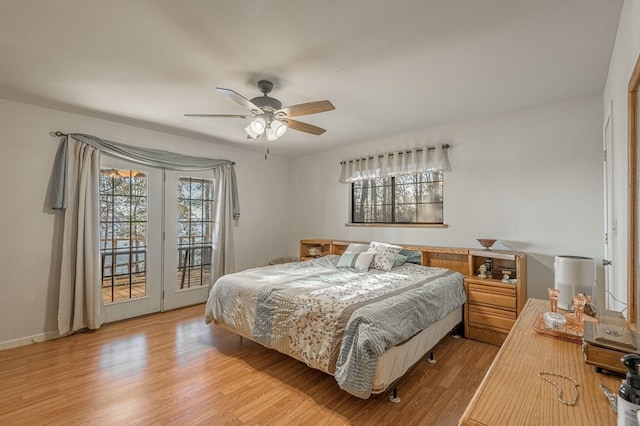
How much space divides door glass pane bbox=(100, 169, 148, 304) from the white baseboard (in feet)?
1.87

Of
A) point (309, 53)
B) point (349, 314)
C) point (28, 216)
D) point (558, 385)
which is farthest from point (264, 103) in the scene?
point (28, 216)

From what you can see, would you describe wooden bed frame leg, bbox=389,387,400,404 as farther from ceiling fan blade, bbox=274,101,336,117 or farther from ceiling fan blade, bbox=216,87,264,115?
ceiling fan blade, bbox=216,87,264,115

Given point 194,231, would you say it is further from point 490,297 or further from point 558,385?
point 558,385

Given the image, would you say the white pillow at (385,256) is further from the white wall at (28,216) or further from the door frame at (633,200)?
the white wall at (28,216)

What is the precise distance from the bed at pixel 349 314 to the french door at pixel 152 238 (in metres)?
1.49

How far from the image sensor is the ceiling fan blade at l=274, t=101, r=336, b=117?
2.33 m

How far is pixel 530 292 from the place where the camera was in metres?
3.22

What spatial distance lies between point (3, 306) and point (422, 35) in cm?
458

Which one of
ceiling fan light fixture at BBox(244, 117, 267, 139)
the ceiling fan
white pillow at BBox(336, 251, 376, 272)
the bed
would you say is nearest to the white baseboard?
the bed

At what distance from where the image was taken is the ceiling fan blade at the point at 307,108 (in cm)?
233

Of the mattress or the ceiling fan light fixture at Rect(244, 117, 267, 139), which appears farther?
the ceiling fan light fixture at Rect(244, 117, 267, 139)

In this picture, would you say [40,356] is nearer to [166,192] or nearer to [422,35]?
[166,192]

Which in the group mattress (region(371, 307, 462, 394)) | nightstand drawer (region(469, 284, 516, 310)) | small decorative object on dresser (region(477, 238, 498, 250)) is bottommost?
mattress (region(371, 307, 462, 394))

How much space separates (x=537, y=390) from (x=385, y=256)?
9.03 ft
